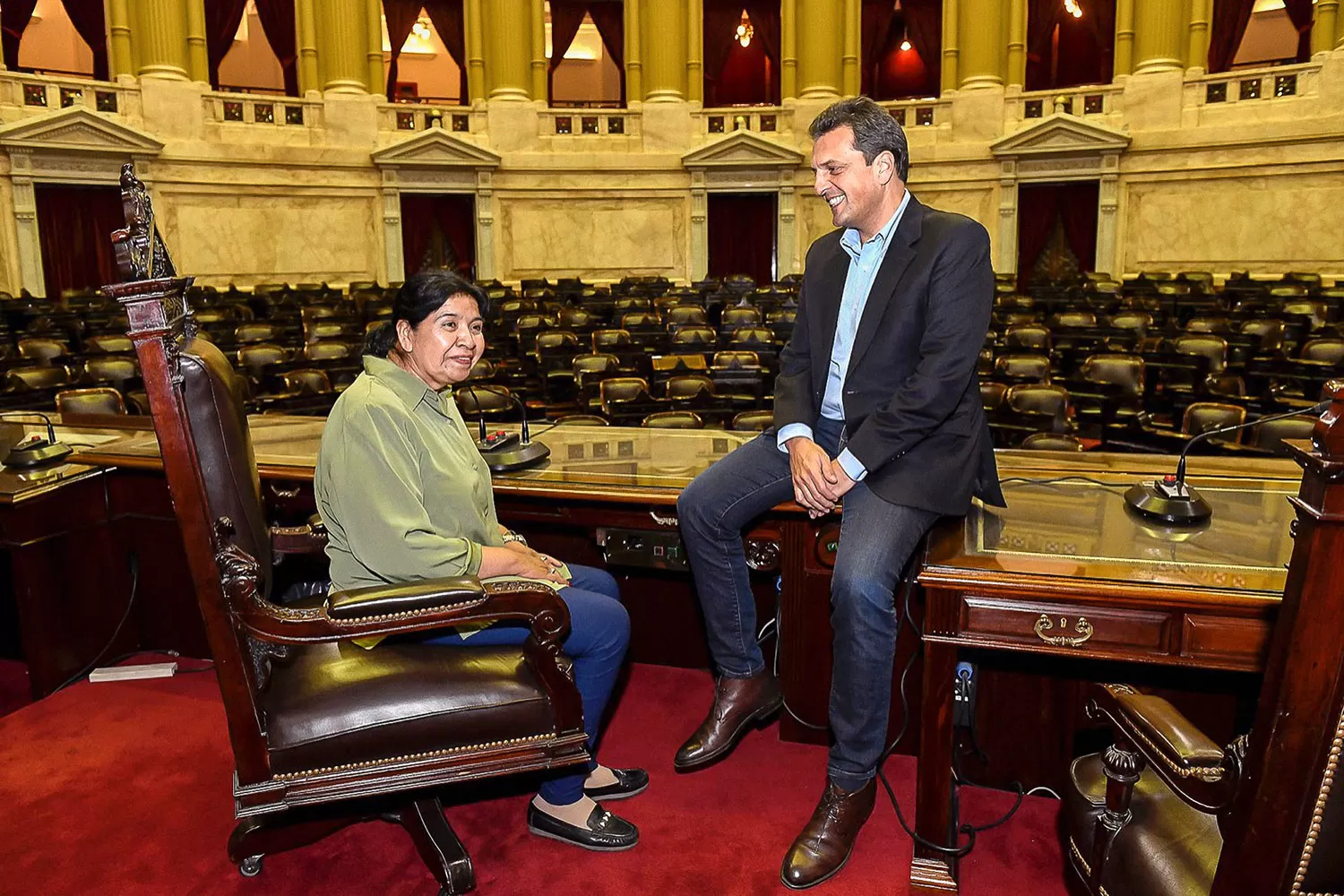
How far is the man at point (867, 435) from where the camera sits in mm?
2230

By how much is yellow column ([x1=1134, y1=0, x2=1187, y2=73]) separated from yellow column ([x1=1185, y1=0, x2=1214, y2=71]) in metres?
0.27

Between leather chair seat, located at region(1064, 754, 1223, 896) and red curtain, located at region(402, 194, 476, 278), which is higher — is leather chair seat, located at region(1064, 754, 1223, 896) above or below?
below

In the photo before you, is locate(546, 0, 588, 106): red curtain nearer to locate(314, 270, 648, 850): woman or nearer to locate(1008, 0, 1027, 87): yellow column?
locate(1008, 0, 1027, 87): yellow column

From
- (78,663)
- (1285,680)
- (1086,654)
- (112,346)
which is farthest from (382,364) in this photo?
(112,346)

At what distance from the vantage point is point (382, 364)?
2.24 m

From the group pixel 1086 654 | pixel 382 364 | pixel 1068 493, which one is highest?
pixel 382 364

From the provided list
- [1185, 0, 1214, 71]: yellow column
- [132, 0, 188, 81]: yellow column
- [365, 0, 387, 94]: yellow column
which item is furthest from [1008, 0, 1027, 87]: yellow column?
[132, 0, 188, 81]: yellow column

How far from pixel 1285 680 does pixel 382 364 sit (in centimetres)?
183

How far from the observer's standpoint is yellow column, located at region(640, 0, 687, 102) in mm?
17547

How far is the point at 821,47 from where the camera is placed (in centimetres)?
1742

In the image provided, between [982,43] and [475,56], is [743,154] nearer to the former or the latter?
[982,43]

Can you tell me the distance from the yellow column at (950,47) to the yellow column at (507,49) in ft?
24.5

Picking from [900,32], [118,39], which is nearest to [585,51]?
[900,32]

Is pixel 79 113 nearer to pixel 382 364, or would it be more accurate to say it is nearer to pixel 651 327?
pixel 651 327
